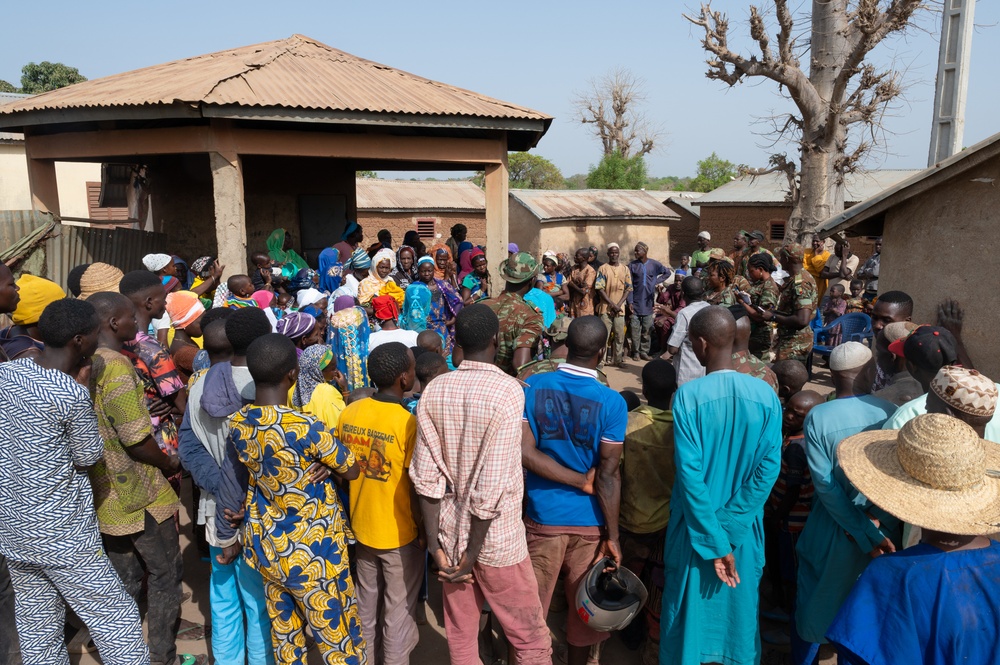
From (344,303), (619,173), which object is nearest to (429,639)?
(344,303)

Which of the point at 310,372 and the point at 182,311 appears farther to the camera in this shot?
the point at 182,311

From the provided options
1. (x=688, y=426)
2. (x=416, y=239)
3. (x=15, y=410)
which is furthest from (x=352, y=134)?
(x=688, y=426)

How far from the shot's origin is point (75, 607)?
3062 millimetres

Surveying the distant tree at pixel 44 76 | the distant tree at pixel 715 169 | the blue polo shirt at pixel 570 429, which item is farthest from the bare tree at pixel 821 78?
the distant tree at pixel 715 169

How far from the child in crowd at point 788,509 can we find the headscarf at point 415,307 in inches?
142

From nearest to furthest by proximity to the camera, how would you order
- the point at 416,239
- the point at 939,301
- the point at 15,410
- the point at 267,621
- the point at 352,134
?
the point at 15,410 → the point at 267,621 → the point at 939,301 → the point at 352,134 → the point at 416,239

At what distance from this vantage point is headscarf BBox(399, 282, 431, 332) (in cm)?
647

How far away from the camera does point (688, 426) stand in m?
2.90

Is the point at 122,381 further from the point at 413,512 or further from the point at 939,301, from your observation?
the point at 939,301

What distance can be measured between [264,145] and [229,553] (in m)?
5.35

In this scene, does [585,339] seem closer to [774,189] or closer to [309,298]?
[309,298]

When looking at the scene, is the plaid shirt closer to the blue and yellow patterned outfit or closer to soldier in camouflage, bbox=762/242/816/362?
the blue and yellow patterned outfit

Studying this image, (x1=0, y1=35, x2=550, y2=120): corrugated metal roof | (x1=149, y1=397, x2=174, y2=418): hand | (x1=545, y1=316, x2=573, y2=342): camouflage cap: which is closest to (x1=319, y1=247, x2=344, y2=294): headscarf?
(x1=0, y1=35, x2=550, y2=120): corrugated metal roof

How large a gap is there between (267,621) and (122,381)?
1.39 m
